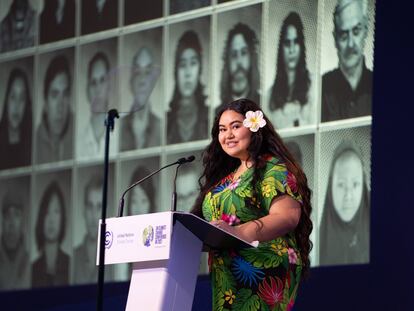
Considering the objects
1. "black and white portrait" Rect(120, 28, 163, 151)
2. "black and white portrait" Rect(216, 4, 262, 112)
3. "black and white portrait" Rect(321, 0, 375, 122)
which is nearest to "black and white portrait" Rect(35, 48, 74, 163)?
"black and white portrait" Rect(120, 28, 163, 151)

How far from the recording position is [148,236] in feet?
10.9

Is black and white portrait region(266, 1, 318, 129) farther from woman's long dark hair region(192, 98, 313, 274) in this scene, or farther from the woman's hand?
the woman's hand

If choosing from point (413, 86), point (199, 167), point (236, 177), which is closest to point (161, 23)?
point (199, 167)

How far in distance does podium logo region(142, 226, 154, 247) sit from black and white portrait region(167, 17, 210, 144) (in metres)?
1.92

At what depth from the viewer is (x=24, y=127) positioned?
6.18 m

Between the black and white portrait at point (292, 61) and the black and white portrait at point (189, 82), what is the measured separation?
1.46ft

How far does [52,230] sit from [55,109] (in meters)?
0.70

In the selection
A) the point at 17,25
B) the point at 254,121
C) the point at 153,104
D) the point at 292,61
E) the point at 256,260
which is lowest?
the point at 256,260

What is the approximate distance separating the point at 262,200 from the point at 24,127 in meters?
2.99

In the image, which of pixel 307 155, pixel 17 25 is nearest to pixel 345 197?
pixel 307 155

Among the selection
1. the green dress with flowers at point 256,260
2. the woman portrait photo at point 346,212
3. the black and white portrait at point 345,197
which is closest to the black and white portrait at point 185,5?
the black and white portrait at point 345,197

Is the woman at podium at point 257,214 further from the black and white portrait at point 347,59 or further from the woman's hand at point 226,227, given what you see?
the black and white portrait at point 347,59

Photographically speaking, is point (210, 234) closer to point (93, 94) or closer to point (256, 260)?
point (256, 260)

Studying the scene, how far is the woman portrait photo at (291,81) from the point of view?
4766 millimetres
